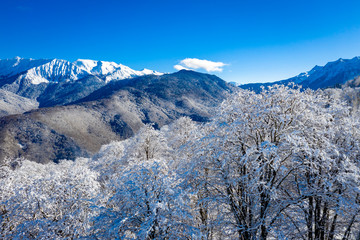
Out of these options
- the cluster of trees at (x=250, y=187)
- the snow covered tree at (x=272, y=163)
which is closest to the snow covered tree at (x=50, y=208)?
the cluster of trees at (x=250, y=187)

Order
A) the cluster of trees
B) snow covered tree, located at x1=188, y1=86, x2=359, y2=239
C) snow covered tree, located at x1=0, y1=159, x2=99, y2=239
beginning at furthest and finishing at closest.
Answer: snow covered tree, located at x1=0, y1=159, x2=99, y2=239
snow covered tree, located at x1=188, y1=86, x2=359, y2=239
the cluster of trees

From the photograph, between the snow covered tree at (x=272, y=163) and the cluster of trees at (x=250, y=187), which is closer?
the cluster of trees at (x=250, y=187)

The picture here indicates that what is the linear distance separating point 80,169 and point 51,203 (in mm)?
3531

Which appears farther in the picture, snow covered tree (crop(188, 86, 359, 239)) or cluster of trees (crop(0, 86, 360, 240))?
snow covered tree (crop(188, 86, 359, 239))

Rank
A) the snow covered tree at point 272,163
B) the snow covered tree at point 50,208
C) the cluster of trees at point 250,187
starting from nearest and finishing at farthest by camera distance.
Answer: the cluster of trees at point 250,187, the snow covered tree at point 272,163, the snow covered tree at point 50,208

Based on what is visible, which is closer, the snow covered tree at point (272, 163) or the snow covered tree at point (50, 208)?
the snow covered tree at point (272, 163)

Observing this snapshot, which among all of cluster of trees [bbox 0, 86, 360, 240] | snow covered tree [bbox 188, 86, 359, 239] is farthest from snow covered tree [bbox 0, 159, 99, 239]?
snow covered tree [bbox 188, 86, 359, 239]

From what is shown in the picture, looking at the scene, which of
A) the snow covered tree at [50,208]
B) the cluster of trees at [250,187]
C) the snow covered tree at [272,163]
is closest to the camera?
the cluster of trees at [250,187]

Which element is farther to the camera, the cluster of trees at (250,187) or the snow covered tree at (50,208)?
the snow covered tree at (50,208)

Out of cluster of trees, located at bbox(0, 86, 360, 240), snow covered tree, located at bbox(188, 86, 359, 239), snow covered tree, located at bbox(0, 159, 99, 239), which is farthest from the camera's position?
snow covered tree, located at bbox(0, 159, 99, 239)

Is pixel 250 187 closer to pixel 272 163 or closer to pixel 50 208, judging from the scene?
pixel 272 163

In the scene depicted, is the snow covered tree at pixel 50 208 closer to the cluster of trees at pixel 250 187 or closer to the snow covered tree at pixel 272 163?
the cluster of trees at pixel 250 187

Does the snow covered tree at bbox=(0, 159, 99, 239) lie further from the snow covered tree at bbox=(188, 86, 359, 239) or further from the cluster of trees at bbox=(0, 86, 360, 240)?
the snow covered tree at bbox=(188, 86, 359, 239)

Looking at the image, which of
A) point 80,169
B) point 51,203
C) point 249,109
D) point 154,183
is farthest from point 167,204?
point 80,169
